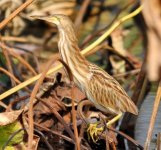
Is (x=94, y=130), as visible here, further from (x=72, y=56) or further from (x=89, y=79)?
(x=72, y=56)

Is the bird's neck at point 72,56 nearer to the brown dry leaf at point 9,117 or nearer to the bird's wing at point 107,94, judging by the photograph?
the bird's wing at point 107,94

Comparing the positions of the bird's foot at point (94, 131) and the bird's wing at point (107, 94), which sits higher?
the bird's wing at point (107, 94)

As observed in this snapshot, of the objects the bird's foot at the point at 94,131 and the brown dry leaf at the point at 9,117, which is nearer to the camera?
the brown dry leaf at the point at 9,117

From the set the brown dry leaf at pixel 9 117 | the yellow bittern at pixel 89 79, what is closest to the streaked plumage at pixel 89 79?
the yellow bittern at pixel 89 79

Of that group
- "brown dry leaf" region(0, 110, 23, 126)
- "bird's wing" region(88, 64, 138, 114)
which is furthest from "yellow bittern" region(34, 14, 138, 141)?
"brown dry leaf" region(0, 110, 23, 126)

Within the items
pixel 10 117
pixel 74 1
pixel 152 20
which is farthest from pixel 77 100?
pixel 74 1

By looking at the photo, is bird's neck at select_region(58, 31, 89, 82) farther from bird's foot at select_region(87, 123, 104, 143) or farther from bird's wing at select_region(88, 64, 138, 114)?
bird's foot at select_region(87, 123, 104, 143)

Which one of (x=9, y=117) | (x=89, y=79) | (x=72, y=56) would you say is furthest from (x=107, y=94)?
(x=9, y=117)
